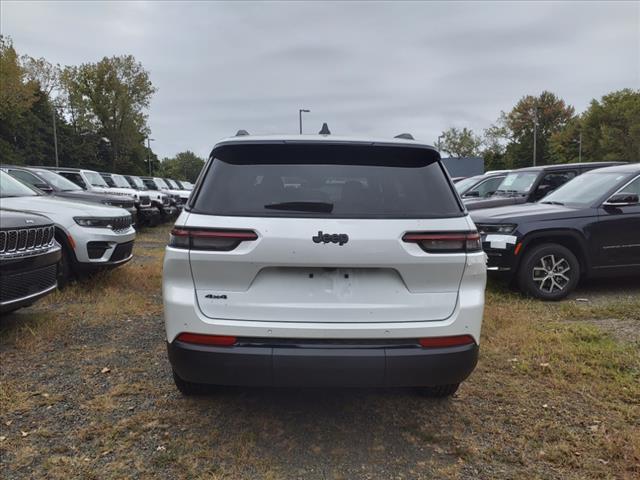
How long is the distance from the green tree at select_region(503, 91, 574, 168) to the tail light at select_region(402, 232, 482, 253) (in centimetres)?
7830

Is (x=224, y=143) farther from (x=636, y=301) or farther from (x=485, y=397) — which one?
(x=636, y=301)

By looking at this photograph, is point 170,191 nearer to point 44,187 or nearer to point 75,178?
point 75,178

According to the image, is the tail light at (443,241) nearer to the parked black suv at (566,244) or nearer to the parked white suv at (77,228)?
the parked black suv at (566,244)

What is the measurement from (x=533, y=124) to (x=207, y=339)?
85824 mm

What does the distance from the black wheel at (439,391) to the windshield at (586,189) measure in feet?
13.4

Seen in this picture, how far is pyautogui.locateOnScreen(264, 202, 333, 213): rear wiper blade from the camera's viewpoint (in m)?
2.59

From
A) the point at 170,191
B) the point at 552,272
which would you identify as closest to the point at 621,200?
the point at 552,272

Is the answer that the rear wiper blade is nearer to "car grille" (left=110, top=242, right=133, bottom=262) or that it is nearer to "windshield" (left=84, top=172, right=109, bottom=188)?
"car grille" (left=110, top=242, right=133, bottom=262)

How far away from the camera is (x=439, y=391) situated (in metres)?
3.33

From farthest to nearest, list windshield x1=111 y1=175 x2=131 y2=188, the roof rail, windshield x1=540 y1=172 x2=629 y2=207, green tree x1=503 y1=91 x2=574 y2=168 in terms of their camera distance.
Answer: green tree x1=503 y1=91 x2=574 y2=168
windshield x1=111 y1=175 x2=131 y2=188
windshield x1=540 y1=172 x2=629 y2=207
the roof rail

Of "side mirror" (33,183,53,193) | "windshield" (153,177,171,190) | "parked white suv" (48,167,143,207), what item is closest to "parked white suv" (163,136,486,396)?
"side mirror" (33,183,53,193)

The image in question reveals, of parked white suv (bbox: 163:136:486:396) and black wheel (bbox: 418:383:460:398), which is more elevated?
parked white suv (bbox: 163:136:486:396)

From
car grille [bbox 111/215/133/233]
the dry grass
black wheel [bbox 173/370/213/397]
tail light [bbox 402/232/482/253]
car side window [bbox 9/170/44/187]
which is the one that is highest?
car side window [bbox 9/170/44/187]

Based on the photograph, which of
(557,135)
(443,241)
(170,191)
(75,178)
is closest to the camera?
(443,241)
